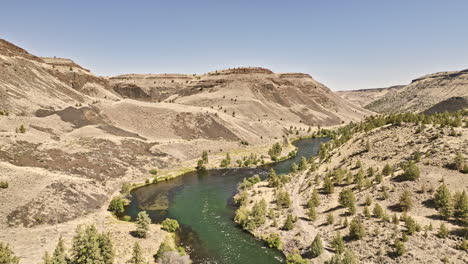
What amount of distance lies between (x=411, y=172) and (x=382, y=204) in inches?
301

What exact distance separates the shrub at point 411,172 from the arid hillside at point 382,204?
14 centimetres

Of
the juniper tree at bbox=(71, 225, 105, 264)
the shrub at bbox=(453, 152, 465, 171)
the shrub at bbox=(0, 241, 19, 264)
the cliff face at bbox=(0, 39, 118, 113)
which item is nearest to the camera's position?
the shrub at bbox=(0, 241, 19, 264)

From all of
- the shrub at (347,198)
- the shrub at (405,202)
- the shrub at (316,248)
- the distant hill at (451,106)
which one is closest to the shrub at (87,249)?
the shrub at (316,248)

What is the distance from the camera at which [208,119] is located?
420 ft

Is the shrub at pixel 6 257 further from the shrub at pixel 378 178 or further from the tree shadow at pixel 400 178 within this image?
the tree shadow at pixel 400 178

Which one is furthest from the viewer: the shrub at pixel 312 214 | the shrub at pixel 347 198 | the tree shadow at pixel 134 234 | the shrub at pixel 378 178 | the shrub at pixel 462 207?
the shrub at pixel 378 178

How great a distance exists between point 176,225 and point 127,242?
9039 millimetres

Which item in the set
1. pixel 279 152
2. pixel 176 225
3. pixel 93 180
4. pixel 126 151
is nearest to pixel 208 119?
pixel 279 152

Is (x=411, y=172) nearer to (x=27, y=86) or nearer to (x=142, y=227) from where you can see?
(x=142, y=227)

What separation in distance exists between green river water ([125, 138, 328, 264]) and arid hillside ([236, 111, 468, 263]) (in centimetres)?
300

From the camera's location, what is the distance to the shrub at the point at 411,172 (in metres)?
45.9

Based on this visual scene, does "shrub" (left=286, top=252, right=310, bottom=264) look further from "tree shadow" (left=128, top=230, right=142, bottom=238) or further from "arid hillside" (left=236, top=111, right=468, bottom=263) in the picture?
"tree shadow" (left=128, top=230, right=142, bottom=238)

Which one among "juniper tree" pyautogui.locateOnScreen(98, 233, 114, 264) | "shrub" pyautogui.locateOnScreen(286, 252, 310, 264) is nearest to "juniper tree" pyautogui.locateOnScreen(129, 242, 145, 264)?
"juniper tree" pyautogui.locateOnScreen(98, 233, 114, 264)

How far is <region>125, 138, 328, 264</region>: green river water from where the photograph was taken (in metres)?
40.6
